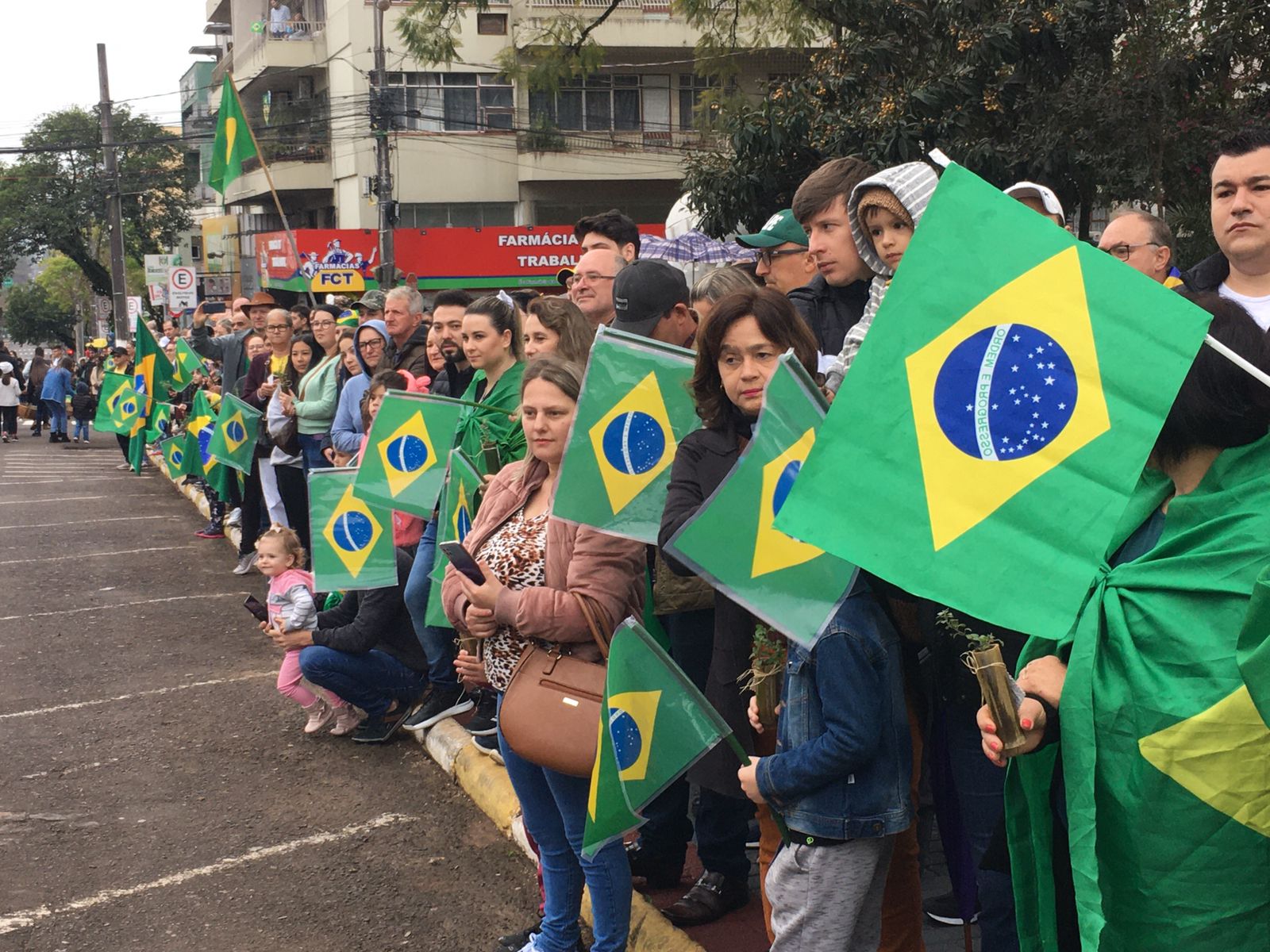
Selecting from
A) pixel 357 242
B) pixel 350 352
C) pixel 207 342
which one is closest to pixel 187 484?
pixel 207 342

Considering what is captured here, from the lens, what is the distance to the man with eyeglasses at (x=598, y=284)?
561cm

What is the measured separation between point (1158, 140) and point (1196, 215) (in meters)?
0.72

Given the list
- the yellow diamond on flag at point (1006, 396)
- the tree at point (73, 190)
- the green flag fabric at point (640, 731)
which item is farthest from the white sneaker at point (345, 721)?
the tree at point (73, 190)

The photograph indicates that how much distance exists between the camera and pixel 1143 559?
A: 2344 mm

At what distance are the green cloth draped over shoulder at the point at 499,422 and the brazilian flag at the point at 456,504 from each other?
7.1 inches

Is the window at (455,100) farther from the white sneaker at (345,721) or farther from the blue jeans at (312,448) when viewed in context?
the white sneaker at (345,721)

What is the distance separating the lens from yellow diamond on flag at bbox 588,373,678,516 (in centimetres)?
384

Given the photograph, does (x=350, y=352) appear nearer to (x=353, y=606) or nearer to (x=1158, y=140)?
(x=353, y=606)

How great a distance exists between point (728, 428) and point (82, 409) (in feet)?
76.1

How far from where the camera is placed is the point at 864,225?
12.7 feet

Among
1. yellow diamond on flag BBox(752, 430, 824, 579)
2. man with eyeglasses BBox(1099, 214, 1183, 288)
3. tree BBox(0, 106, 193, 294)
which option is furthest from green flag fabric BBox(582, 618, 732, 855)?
tree BBox(0, 106, 193, 294)

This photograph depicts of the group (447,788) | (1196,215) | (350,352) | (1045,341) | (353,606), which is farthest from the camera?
(1196,215)

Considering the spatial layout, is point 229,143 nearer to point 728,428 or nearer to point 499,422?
point 499,422

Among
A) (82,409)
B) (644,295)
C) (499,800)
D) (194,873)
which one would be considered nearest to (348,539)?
(499,800)
